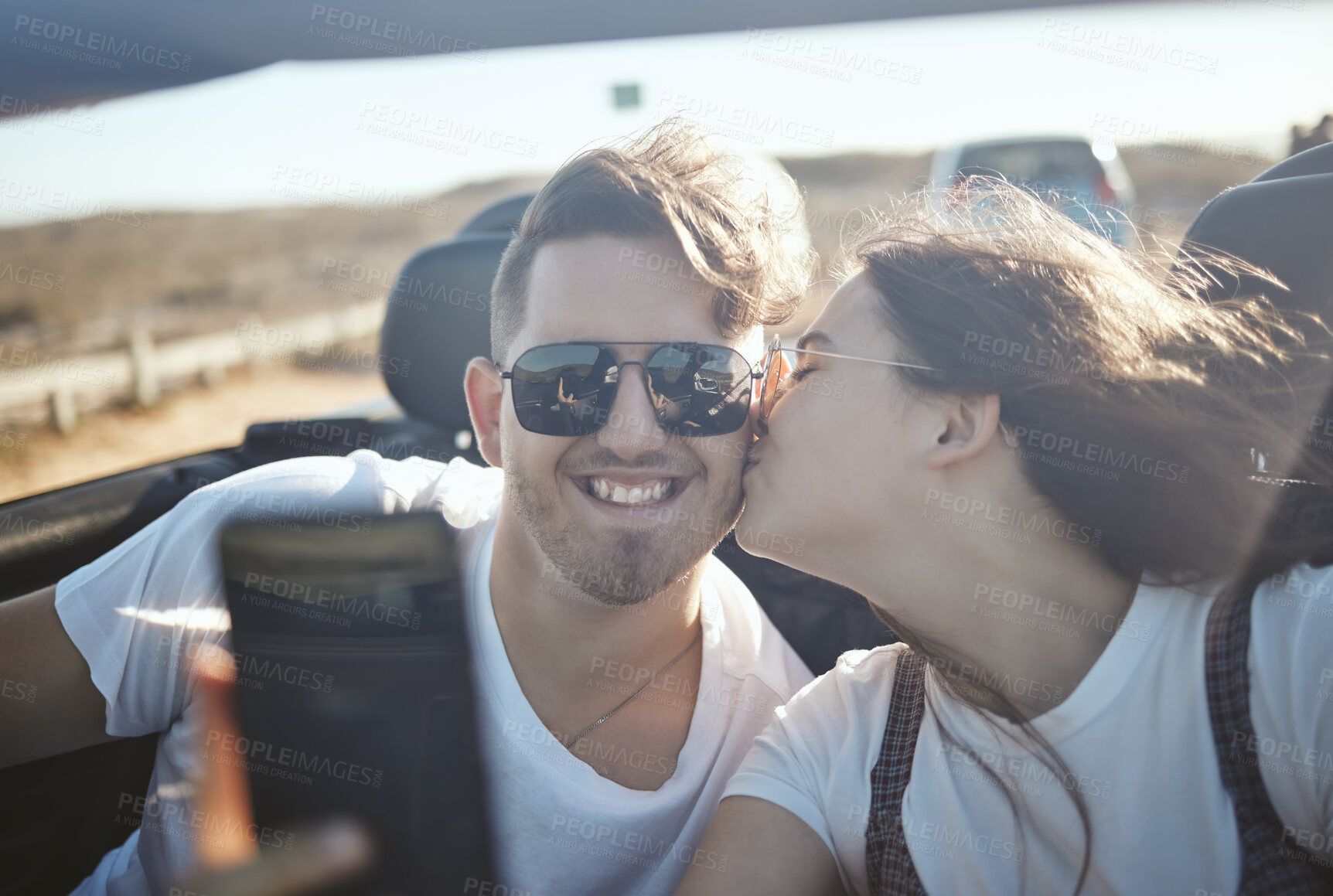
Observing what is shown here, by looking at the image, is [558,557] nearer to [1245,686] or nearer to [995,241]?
[995,241]

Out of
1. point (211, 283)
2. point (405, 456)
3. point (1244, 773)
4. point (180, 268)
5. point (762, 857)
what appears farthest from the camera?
point (180, 268)

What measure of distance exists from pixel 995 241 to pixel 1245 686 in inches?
34.9

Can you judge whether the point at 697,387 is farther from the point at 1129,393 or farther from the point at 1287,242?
the point at 1287,242

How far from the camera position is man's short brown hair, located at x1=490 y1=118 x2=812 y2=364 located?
1909mm

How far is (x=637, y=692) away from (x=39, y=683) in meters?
1.23

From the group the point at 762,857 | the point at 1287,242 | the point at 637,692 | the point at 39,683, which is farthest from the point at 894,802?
the point at 39,683

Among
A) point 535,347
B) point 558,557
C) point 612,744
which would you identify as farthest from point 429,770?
point 535,347

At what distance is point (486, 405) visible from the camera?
6.97 ft

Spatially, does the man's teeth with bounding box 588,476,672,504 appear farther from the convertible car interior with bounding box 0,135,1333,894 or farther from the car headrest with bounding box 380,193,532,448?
the car headrest with bounding box 380,193,532,448

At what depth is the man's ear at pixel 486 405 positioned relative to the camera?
2.10 m

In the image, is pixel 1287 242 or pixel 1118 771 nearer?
pixel 1118 771

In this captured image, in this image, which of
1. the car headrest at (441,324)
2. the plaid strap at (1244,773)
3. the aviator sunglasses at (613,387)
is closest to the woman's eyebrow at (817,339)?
the aviator sunglasses at (613,387)

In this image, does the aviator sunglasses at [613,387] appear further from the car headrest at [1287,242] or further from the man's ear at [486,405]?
the car headrest at [1287,242]

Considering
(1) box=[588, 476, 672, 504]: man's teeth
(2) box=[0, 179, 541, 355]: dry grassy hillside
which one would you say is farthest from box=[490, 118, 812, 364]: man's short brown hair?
(2) box=[0, 179, 541, 355]: dry grassy hillside
